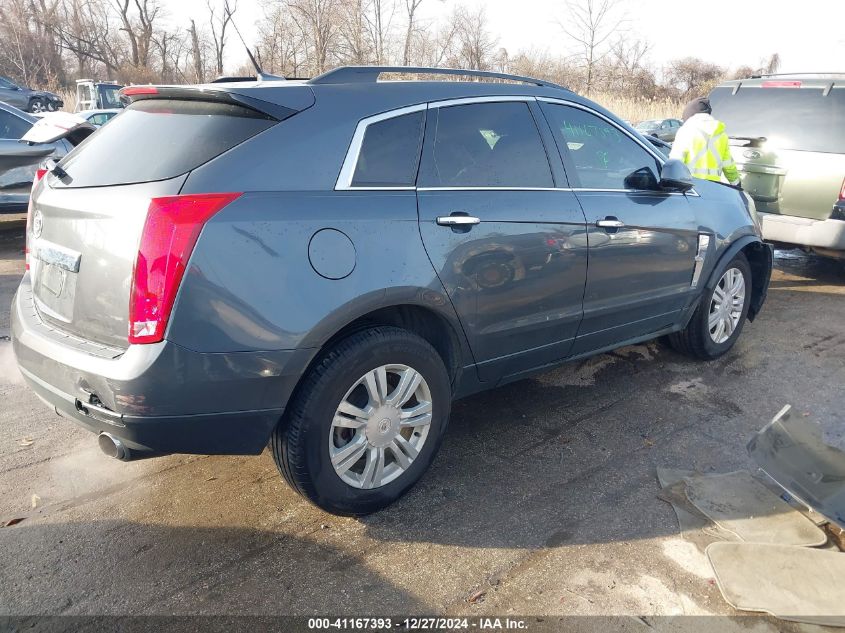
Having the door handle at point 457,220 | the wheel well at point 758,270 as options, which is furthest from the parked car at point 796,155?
the door handle at point 457,220

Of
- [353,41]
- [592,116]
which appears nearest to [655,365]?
[592,116]

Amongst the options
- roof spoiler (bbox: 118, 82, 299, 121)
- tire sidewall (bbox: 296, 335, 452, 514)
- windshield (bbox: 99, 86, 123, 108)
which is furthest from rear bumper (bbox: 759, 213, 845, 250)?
windshield (bbox: 99, 86, 123, 108)

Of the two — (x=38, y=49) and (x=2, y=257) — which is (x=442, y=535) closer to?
(x=2, y=257)

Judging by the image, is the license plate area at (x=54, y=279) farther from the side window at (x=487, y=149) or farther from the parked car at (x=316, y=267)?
the side window at (x=487, y=149)

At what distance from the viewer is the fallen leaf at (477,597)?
8.20ft

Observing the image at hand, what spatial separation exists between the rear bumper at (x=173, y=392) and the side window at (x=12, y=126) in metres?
7.02

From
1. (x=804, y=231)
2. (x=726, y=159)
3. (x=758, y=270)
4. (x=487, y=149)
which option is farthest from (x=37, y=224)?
(x=804, y=231)

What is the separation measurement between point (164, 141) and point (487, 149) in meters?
1.47

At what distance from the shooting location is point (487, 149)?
330cm

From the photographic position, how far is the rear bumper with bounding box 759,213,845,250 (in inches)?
250

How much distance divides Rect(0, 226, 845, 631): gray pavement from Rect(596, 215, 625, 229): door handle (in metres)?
1.11

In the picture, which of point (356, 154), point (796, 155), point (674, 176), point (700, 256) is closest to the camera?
point (356, 154)

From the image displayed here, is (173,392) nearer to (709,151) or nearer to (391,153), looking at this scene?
(391,153)

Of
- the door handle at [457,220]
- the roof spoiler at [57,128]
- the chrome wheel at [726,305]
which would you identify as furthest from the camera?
the roof spoiler at [57,128]
